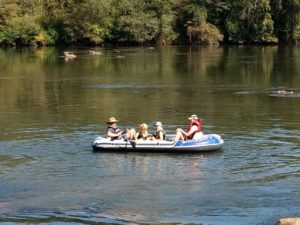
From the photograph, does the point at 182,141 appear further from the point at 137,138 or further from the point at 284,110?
the point at 284,110

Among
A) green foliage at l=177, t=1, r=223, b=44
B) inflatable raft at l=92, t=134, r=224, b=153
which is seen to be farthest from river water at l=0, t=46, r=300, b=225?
green foliage at l=177, t=1, r=223, b=44

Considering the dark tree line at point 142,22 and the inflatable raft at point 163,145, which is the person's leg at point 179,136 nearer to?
the inflatable raft at point 163,145

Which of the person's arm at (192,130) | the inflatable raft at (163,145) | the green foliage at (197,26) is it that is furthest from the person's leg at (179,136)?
the green foliage at (197,26)

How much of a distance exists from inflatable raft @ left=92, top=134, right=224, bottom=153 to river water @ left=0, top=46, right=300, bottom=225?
32cm

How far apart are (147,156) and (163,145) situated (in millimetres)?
810

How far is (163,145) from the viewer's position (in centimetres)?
2597

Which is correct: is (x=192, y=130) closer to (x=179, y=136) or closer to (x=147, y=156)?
(x=179, y=136)

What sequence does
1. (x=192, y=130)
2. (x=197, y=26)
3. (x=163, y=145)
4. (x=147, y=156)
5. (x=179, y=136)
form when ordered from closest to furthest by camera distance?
1. (x=147, y=156)
2. (x=163, y=145)
3. (x=179, y=136)
4. (x=192, y=130)
5. (x=197, y=26)

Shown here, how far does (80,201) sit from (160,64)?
50.3m

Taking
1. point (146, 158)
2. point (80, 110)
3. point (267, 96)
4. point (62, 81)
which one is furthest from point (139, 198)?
point (62, 81)

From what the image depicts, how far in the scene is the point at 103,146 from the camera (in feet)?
86.3

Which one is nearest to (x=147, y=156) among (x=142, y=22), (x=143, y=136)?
(x=143, y=136)

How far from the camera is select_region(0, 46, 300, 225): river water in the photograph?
18.9 m

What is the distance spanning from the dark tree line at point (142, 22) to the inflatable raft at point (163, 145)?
78.3 metres
